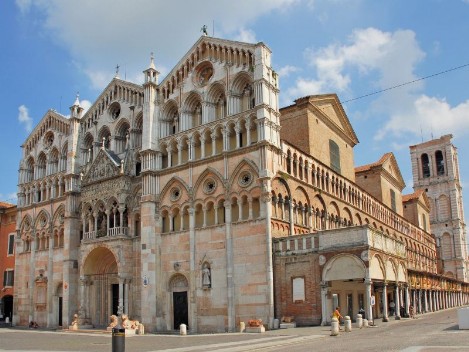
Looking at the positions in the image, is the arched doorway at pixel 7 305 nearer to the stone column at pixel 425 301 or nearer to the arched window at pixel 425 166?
the stone column at pixel 425 301

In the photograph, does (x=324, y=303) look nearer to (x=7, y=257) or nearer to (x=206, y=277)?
(x=206, y=277)

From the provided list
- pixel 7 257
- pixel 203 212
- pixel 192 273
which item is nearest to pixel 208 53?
pixel 203 212

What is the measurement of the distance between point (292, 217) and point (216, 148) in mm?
7276

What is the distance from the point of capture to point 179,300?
38.3m

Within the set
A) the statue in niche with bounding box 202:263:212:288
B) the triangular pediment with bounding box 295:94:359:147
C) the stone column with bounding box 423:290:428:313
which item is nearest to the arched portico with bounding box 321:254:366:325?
the statue in niche with bounding box 202:263:212:288

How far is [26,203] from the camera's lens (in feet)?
177

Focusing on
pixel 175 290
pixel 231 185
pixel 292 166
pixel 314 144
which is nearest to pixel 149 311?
pixel 175 290

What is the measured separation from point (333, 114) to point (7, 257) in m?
38.1

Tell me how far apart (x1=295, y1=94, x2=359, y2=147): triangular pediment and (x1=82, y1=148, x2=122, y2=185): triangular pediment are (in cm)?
1571

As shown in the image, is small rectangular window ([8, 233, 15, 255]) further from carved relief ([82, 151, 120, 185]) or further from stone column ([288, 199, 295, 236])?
stone column ([288, 199, 295, 236])

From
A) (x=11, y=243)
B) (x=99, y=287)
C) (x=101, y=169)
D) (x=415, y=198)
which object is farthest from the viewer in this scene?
(x=415, y=198)

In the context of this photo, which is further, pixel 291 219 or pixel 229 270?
pixel 291 219

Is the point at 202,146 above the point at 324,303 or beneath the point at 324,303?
above

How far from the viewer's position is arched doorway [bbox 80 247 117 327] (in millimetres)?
43312
